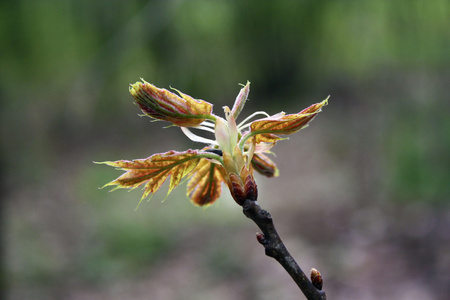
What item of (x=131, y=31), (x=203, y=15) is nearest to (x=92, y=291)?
(x=131, y=31)

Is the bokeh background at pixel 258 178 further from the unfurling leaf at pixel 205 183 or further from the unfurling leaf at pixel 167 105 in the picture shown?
the unfurling leaf at pixel 167 105

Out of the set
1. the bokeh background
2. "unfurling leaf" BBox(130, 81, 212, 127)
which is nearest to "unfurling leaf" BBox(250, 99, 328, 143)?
"unfurling leaf" BBox(130, 81, 212, 127)

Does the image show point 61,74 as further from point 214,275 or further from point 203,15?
point 214,275

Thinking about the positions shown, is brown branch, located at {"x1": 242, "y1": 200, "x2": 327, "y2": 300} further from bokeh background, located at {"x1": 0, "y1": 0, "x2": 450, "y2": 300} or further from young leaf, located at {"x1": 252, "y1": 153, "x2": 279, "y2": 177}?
bokeh background, located at {"x1": 0, "y1": 0, "x2": 450, "y2": 300}

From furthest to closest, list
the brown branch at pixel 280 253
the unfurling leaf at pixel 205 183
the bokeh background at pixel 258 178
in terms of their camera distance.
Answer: the bokeh background at pixel 258 178 < the unfurling leaf at pixel 205 183 < the brown branch at pixel 280 253

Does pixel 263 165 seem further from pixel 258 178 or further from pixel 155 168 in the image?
pixel 258 178

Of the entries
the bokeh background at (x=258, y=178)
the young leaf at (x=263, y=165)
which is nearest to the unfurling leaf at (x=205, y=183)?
the young leaf at (x=263, y=165)

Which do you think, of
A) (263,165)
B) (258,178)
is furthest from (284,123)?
(258,178)
